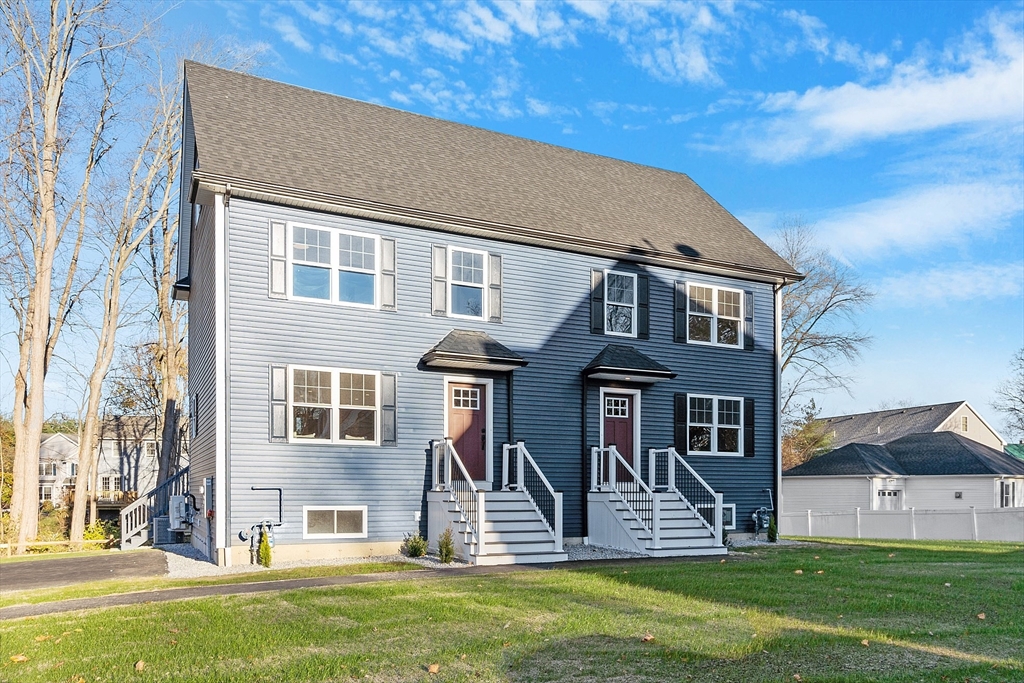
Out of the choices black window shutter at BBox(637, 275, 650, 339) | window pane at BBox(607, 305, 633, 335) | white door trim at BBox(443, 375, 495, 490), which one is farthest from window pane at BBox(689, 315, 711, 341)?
white door trim at BBox(443, 375, 495, 490)

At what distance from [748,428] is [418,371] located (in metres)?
8.38

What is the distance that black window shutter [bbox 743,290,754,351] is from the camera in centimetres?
2039

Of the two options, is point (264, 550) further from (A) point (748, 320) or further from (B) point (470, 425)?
(A) point (748, 320)

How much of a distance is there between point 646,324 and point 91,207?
18088mm

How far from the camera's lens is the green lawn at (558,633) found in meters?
6.50

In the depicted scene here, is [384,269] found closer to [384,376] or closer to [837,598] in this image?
[384,376]

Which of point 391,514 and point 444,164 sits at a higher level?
point 444,164

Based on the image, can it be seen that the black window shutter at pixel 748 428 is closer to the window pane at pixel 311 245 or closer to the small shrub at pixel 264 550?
the window pane at pixel 311 245

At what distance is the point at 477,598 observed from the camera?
9758 millimetres

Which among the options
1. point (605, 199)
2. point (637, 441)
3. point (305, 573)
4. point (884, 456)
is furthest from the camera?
point (884, 456)

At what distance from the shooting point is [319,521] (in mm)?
14953

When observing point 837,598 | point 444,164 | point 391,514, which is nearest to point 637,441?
point 391,514

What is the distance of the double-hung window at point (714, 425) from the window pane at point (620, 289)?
105 inches

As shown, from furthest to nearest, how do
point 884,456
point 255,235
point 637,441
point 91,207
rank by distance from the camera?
1. point 884,456
2. point 91,207
3. point 637,441
4. point 255,235
